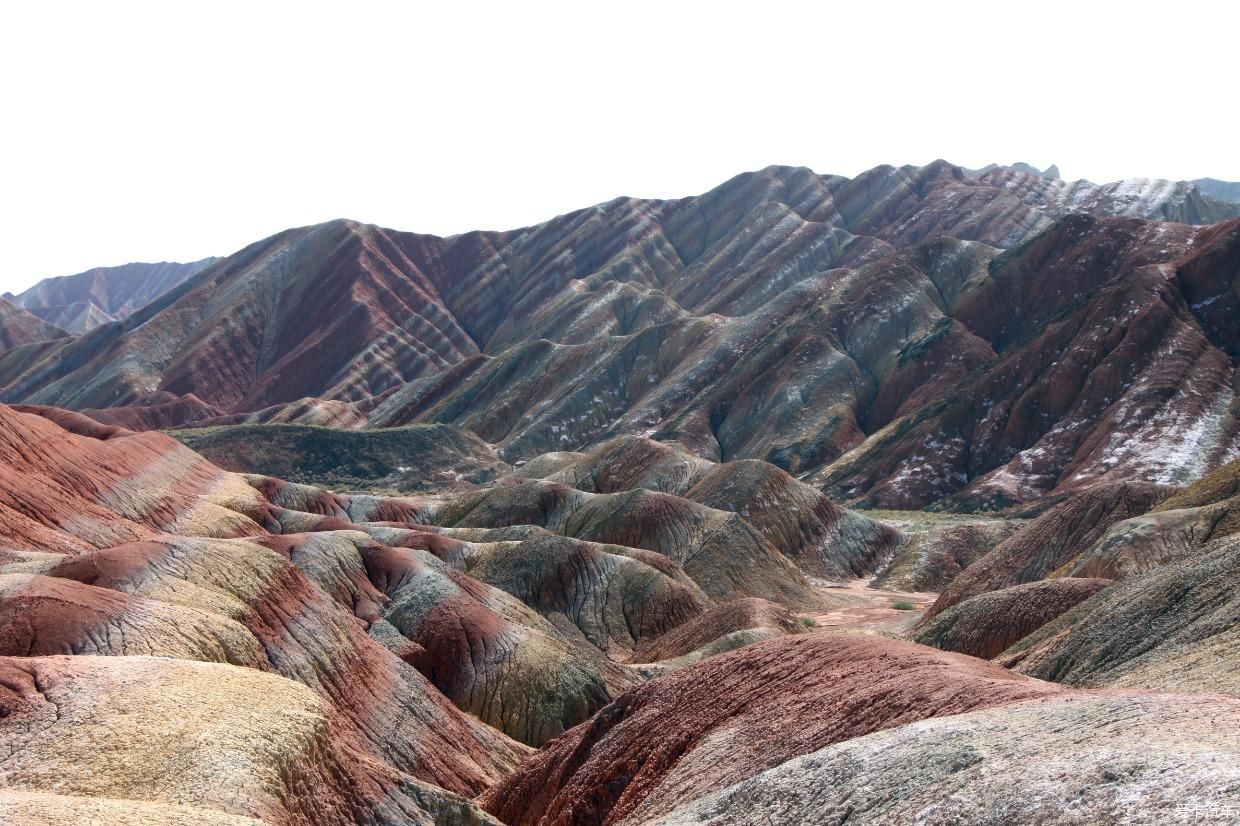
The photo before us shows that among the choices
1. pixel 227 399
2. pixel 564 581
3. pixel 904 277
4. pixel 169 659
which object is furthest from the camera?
pixel 227 399

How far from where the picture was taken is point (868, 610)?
224ft

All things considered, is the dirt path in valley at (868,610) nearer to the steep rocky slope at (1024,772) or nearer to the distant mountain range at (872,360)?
the distant mountain range at (872,360)

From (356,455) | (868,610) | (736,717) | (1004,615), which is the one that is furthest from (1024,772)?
(356,455)

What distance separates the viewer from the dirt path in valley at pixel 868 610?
57.3m

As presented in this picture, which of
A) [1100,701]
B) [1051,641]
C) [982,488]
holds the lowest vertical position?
[982,488]

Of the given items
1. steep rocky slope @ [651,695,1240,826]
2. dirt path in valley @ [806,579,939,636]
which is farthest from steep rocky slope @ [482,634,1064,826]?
dirt path in valley @ [806,579,939,636]

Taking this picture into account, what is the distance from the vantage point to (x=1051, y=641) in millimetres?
32656

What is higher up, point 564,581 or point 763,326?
point 763,326

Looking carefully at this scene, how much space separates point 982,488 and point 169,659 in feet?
276

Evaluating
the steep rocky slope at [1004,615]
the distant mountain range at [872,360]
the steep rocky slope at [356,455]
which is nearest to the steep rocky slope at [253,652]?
the steep rocky slope at [1004,615]

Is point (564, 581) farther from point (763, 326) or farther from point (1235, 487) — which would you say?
point (763, 326)

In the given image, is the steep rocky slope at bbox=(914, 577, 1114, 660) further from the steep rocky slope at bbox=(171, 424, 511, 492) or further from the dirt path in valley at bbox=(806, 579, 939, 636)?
the steep rocky slope at bbox=(171, 424, 511, 492)

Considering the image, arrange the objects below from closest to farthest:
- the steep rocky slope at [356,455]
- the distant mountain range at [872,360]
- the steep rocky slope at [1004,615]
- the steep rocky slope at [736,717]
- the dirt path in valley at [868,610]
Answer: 1. the steep rocky slope at [736,717]
2. the steep rocky slope at [1004,615]
3. the dirt path in valley at [868,610]
4. the distant mountain range at [872,360]
5. the steep rocky slope at [356,455]

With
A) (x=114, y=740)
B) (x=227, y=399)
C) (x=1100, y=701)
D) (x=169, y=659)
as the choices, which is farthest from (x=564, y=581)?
(x=227, y=399)
